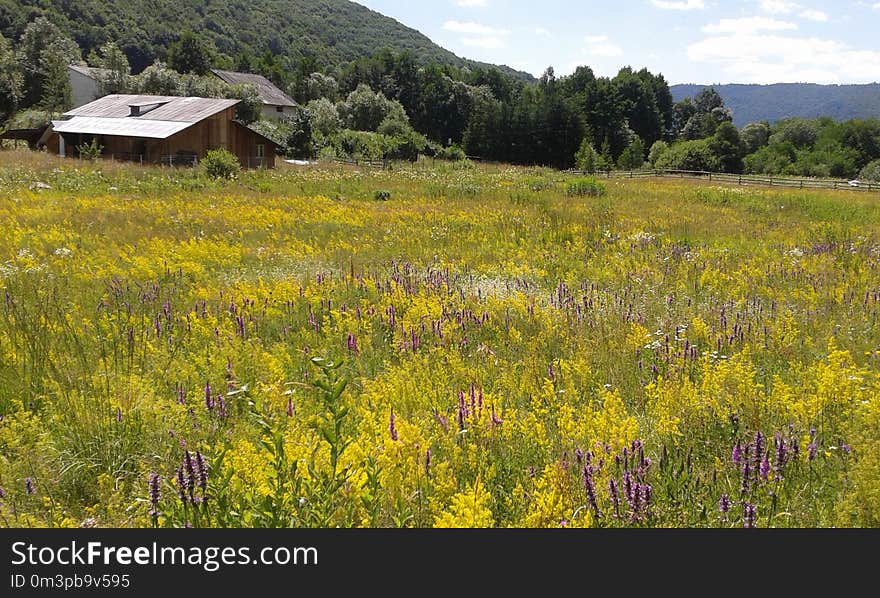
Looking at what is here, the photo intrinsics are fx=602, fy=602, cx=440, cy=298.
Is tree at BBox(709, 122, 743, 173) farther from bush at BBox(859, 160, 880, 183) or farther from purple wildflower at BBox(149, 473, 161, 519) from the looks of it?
purple wildflower at BBox(149, 473, 161, 519)

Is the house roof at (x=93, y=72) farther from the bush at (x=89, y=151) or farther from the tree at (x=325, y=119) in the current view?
the bush at (x=89, y=151)

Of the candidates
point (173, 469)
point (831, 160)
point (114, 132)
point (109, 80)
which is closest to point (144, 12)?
point (109, 80)

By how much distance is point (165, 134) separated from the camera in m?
39.4

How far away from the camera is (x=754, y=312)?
823cm

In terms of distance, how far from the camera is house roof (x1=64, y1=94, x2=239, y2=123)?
43.5 m

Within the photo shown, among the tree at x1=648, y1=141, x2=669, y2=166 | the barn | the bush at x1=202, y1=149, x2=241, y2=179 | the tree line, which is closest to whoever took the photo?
the bush at x1=202, y1=149, x2=241, y2=179

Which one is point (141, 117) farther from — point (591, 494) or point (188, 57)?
point (188, 57)

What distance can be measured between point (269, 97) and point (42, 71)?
28221 mm

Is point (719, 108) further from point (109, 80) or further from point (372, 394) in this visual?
point (372, 394)

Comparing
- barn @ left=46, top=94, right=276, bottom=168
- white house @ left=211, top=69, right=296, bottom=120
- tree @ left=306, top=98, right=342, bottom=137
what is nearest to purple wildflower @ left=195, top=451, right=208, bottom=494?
barn @ left=46, top=94, right=276, bottom=168

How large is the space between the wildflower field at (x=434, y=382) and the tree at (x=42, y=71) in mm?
66311

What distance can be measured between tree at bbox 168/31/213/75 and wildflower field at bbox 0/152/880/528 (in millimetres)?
108756

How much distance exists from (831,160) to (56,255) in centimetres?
11145

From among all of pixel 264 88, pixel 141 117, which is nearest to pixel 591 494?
pixel 141 117
